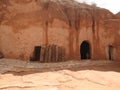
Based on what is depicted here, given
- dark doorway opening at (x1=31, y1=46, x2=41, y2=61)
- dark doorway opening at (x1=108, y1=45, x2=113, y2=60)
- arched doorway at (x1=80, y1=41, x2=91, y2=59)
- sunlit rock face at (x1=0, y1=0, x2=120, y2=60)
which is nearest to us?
sunlit rock face at (x1=0, y1=0, x2=120, y2=60)

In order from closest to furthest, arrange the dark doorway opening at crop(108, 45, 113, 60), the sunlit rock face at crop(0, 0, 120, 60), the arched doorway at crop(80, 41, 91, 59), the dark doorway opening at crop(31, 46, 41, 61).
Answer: the sunlit rock face at crop(0, 0, 120, 60) → the dark doorway opening at crop(31, 46, 41, 61) → the dark doorway opening at crop(108, 45, 113, 60) → the arched doorway at crop(80, 41, 91, 59)

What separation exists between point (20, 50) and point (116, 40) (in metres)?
8.33

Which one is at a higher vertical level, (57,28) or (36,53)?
(57,28)

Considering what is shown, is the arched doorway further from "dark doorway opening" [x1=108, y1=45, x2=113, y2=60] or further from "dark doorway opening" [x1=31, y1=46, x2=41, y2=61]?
"dark doorway opening" [x1=31, y1=46, x2=41, y2=61]

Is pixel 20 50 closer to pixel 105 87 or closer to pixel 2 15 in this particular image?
pixel 2 15

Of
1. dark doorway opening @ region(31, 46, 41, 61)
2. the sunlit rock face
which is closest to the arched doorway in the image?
the sunlit rock face

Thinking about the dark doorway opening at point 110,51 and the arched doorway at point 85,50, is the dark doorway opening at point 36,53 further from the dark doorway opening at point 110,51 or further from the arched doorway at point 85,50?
the dark doorway opening at point 110,51

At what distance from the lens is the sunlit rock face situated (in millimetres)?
16016

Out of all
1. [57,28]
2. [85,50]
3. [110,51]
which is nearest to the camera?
[57,28]

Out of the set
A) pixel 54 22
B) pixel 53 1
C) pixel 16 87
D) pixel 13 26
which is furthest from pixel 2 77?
pixel 53 1

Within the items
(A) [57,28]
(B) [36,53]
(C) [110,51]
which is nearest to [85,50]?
(C) [110,51]

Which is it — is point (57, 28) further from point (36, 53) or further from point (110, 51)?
point (110, 51)

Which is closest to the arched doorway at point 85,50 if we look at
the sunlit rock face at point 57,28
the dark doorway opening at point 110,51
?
the sunlit rock face at point 57,28

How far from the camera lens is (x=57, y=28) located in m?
17.3
